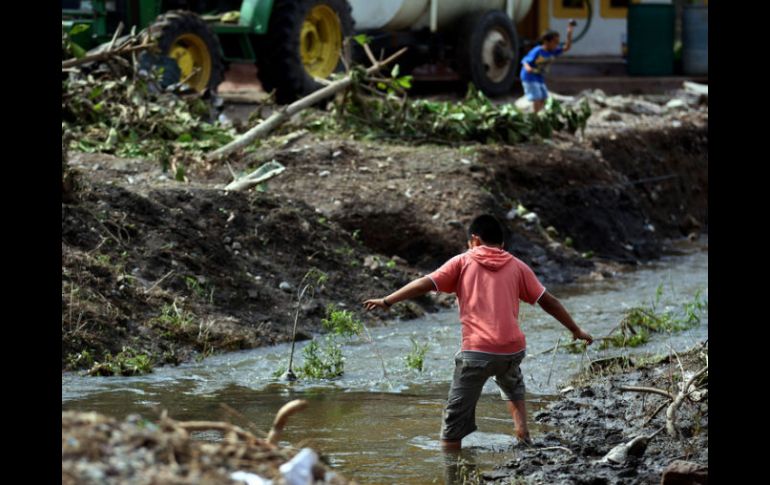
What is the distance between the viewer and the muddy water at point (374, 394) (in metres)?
6.93

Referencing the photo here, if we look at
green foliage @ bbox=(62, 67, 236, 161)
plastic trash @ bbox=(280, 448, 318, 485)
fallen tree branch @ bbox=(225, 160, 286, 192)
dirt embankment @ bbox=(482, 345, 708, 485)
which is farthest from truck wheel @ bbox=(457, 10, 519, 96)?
plastic trash @ bbox=(280, 448, 318, 485)

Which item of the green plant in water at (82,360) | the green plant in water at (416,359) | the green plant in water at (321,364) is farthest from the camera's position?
the green plant in water at (416,359)

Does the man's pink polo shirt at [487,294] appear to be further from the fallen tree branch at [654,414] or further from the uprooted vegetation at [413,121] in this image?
the uprooted vegetation at [413,121]

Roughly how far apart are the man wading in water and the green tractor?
376 inches

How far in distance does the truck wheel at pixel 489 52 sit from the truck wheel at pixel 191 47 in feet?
18.3

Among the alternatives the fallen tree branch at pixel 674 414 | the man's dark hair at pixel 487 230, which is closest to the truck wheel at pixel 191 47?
the man's dark hair at pixel 487 230

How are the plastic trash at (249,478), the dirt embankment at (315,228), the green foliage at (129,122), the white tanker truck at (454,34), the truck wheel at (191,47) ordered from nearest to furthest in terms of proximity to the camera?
the plastic trash at (249,478) → the dirt embankment at (315,228) → the green foliage at (129,122) → the truck wheel at (191,47) → the white tanker truck at (454,34)

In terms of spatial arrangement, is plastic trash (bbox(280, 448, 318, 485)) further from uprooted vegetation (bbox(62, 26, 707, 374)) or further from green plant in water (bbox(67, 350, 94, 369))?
green plant in water (bbox(67, 350, 94, 369))

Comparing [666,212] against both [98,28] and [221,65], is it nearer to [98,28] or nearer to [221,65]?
[221,65]

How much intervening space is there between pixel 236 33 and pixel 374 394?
9931mm

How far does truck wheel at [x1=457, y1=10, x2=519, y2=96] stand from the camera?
2134 cm

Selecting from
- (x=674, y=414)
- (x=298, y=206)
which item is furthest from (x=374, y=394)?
(x=298, y=206)
